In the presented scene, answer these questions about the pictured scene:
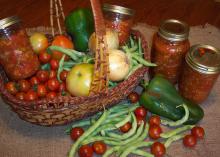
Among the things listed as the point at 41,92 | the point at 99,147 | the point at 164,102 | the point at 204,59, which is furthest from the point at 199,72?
the point at 41,92

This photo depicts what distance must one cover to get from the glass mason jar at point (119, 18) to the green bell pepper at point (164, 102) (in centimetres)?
23

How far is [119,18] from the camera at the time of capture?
1.16m

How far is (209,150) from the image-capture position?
106 centimetres

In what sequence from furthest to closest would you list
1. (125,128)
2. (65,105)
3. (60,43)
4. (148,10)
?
(148,10) < (60,43) < (125,128) < (65,105)

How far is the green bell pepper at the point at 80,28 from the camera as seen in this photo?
1244mm

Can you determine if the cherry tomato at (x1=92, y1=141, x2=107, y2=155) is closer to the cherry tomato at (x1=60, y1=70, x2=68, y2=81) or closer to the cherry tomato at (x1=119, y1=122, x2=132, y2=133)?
the cherry tomato at (x1=119, y1=122, x2=132, y2=133)

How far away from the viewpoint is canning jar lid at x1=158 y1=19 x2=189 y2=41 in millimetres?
1120

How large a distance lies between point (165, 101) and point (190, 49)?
8.4 inches

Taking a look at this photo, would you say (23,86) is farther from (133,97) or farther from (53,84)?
(133,97)

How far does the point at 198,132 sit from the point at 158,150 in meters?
0.17

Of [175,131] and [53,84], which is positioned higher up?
[53,84]

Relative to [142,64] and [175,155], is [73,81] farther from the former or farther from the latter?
[175,155]

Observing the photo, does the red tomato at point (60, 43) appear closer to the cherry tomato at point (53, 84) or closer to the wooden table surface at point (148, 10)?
the cherry tomato at point (53, 84)

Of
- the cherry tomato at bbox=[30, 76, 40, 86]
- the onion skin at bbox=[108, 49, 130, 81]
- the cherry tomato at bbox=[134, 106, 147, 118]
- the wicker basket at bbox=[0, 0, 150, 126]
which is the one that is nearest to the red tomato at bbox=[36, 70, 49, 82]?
the cherry tomato at bbox=[30, 76, 40, 86]
